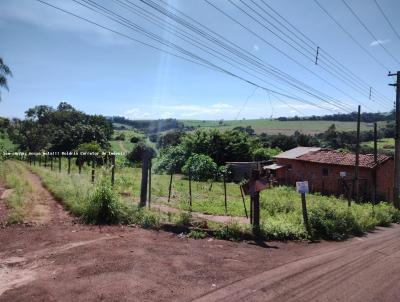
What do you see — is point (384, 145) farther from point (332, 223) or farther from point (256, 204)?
point (256, 204)

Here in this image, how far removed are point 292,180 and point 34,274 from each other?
3511cm

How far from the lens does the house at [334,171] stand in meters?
32.7

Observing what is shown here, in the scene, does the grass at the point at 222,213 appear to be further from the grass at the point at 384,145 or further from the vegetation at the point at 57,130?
the grass at the point at 384,145

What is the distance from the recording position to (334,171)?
1404 inches

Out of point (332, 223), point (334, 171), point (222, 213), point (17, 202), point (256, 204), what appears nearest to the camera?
point (256, 204)

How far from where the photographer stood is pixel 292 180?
39.7 meters

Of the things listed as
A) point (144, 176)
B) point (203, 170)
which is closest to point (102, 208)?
point (144, 176)

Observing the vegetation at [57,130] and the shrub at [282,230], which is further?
the vegetation at [57,130]

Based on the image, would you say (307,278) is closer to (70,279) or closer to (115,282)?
(115,282)

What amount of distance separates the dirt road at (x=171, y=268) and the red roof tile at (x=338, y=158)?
2467 centimetres

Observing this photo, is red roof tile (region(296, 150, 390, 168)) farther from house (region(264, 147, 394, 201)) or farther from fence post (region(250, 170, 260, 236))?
fence post (region(250, 170, 260, 236))

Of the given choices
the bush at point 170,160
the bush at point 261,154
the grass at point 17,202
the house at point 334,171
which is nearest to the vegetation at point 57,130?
the bush at point 170,160

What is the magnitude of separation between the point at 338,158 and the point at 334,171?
139 cm

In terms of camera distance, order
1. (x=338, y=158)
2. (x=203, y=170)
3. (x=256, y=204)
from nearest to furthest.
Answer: (x=256, y=204) < (x=338, y=158) < (x=203, y=170)
